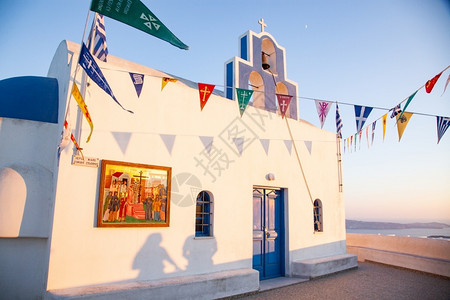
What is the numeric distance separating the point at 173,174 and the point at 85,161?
1.85m

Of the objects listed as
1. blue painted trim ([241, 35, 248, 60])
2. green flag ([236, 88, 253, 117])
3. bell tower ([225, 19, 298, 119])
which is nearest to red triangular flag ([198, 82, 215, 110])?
green flag ([236, 88, 253, 117])

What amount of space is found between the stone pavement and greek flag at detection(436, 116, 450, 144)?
146 inches

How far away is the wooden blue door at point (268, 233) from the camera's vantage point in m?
8.67

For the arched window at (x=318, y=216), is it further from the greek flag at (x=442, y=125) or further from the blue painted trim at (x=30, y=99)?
the blue painted trim at (x=30, y=99)

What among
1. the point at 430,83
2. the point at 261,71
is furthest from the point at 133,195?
the point at 430,83

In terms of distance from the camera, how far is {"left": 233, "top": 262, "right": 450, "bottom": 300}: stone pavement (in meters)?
7.34

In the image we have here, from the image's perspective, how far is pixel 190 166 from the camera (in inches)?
287

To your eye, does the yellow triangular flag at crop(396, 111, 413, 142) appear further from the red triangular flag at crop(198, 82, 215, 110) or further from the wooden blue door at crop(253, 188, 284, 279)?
the red triangular flag at crop(198, 82, 215, 110)

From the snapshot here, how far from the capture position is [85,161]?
5.80 m

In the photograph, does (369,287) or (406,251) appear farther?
(406,251)

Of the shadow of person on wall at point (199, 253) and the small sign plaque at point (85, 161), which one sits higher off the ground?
the small sign plaque at point (85, 161)

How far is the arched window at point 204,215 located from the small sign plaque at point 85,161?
2558 millimetres

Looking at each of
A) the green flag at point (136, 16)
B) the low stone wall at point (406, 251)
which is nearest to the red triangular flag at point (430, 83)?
the green flag at point (136, 16)

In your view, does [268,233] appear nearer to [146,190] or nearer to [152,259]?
[152,259]
